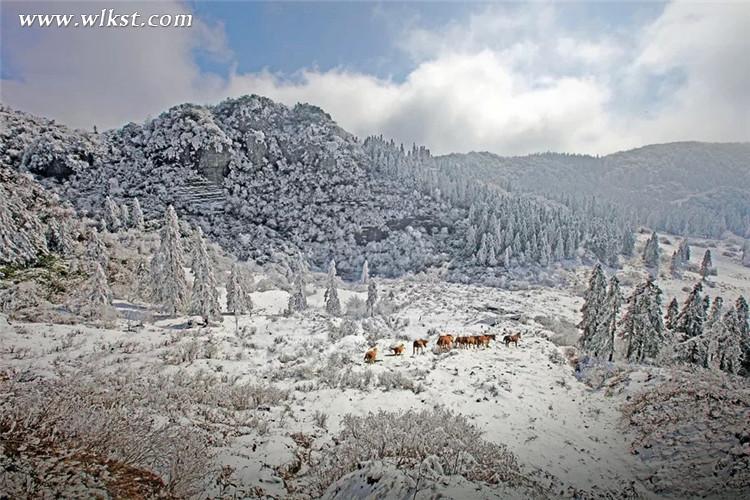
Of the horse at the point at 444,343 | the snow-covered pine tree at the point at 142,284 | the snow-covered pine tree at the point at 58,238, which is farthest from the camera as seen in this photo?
the snow-covered pine tree at the point at 142,284

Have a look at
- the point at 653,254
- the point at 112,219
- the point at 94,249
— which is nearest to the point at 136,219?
the point at 112,219

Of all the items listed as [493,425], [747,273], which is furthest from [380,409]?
[747,273]

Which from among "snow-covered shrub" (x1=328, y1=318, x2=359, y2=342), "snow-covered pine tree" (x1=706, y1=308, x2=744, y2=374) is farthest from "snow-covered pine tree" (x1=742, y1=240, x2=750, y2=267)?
"snow-covered shrub" (x1=328, y1=318, x2=359, y2=342)

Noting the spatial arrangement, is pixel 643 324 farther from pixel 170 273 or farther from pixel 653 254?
pixel 653 254

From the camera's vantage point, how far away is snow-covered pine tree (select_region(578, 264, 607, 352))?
25.7 metres

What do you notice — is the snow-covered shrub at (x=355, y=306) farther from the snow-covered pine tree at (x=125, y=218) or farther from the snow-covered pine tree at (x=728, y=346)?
the snow-covered pine tree at (x=125, y=218)

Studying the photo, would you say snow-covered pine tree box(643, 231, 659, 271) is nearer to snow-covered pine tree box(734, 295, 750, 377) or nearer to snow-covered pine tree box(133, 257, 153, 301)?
snow-covered pine tree box(734, 295, 750, 377)

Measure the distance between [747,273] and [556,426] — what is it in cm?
13888

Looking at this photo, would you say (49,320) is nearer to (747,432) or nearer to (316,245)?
(747,432)

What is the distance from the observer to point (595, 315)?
2753 centimetres

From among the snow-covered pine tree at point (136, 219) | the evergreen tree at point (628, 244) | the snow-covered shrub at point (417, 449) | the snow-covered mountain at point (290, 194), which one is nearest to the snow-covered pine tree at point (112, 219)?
the snow-covered pine tree at point (136, 219)

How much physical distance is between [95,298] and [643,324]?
40.6m

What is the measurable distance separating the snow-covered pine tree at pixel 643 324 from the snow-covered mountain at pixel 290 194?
5309 cm

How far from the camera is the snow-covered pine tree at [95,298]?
73.3ft
